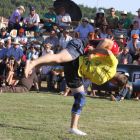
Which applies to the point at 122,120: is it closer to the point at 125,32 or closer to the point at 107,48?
the point at 107,48

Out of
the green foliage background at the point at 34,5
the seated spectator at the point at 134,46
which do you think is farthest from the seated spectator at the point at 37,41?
the green foliage background at the point at 34,5

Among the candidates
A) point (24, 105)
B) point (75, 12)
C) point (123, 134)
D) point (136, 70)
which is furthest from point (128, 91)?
point (75, 12)

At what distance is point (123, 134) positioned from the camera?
16.8 ft

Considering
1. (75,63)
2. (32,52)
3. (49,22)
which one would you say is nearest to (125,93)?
(32,52)

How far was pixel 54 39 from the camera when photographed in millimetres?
13828

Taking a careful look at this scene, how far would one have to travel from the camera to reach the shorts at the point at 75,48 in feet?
16.6

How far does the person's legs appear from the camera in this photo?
456cm

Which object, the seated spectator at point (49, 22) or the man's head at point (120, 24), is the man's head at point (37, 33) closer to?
the seated spectator at point (49, 22)

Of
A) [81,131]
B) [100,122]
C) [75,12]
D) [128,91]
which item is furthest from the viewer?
[75,12]

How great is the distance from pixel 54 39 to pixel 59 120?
8.07 m

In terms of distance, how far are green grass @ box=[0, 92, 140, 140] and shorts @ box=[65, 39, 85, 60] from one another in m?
1.41

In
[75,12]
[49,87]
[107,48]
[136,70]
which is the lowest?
[49,87]

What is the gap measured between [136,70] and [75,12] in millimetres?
6524

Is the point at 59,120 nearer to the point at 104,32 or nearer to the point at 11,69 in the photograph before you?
the point at 11,69
